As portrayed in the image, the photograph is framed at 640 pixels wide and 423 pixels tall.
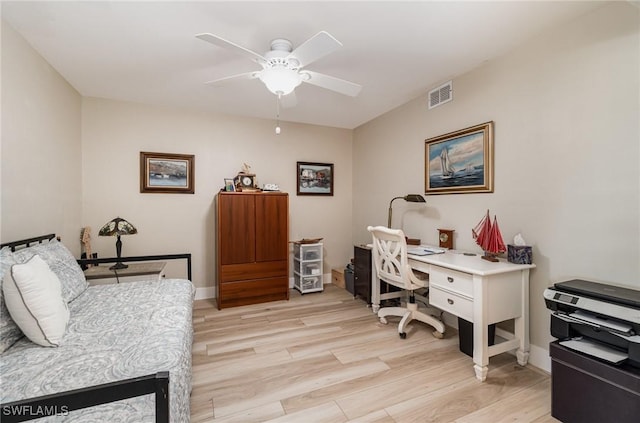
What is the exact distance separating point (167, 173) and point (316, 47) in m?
2.69

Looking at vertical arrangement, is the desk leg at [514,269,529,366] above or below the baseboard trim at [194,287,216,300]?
above

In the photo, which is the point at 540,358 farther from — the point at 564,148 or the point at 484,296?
the point at 564,148

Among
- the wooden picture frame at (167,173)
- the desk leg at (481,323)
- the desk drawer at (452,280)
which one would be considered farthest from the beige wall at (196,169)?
the desk leg at (481,323)

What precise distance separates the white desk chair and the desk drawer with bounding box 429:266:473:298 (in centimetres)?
21

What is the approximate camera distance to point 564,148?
6.53ft

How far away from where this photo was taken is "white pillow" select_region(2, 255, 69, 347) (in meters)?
1.35

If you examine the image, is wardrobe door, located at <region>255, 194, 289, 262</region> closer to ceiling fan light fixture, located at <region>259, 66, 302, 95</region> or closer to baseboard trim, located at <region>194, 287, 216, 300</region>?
baseboard trim, located at <region>194, 287, 216, 300</region>

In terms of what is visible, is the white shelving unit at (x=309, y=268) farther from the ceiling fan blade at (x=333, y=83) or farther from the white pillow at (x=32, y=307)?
the white pillow at (x=32, y=307)

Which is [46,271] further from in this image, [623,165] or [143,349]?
[623,165]

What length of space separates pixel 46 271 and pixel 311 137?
3.43 metres

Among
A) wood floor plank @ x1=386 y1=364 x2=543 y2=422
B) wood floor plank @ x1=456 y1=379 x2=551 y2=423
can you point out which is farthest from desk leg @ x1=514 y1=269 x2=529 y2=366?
wood floor plank @ x1=456 y1=379 x2=551 y2=423

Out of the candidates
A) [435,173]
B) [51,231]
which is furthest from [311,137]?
[51,231]

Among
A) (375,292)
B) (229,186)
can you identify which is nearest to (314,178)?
(229,186)

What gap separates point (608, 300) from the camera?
1502 mm
